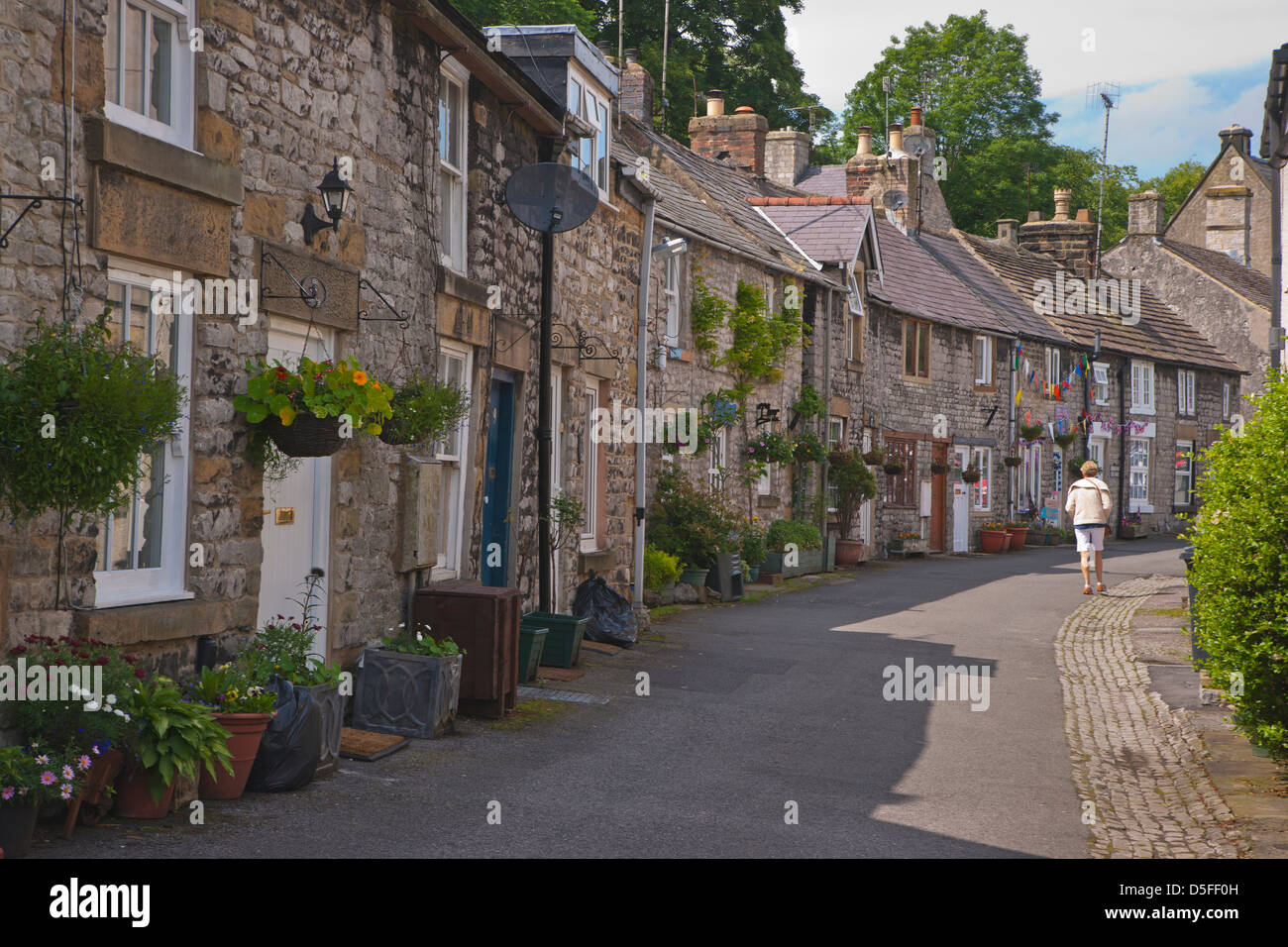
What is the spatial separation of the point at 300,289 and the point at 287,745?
277cm

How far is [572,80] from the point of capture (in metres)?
13.9

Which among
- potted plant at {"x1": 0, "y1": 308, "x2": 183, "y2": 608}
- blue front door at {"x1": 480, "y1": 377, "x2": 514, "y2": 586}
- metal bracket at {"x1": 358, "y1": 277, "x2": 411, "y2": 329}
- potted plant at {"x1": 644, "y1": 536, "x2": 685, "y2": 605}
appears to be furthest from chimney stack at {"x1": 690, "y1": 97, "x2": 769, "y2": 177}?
potted plant at {"x1": 0, "y1": 308, "x2": 183, "y2": 608}

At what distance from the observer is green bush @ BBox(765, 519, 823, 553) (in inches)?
885

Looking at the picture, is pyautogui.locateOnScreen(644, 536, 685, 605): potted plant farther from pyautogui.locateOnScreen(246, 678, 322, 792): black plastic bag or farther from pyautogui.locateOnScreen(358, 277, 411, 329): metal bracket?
pyautogui.locateOnScreen(246, 678, 322, 792): black plastic bag

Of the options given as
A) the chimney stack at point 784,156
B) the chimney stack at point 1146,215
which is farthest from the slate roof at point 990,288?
the chimney stack at point 1146,215

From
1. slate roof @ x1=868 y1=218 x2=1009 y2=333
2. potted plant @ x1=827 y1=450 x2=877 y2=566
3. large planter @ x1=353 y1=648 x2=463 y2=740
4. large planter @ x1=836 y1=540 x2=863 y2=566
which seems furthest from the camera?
slate roof @ x1=868 y1=218 x2=1009 y2=333

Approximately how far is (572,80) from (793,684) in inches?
259

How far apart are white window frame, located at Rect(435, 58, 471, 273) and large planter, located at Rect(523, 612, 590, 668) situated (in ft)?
10.3

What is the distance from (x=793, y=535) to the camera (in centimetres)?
2288

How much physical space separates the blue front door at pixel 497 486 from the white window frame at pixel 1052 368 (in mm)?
25348

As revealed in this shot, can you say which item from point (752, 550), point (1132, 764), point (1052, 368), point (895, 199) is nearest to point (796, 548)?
point (752, 550)

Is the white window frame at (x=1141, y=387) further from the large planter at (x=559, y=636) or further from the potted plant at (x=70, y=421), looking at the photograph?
the potted plant at (x=70, y=421)

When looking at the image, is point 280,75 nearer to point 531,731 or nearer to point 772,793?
point 531,731

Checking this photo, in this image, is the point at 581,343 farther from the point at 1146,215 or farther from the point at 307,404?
the point at 1146,215
